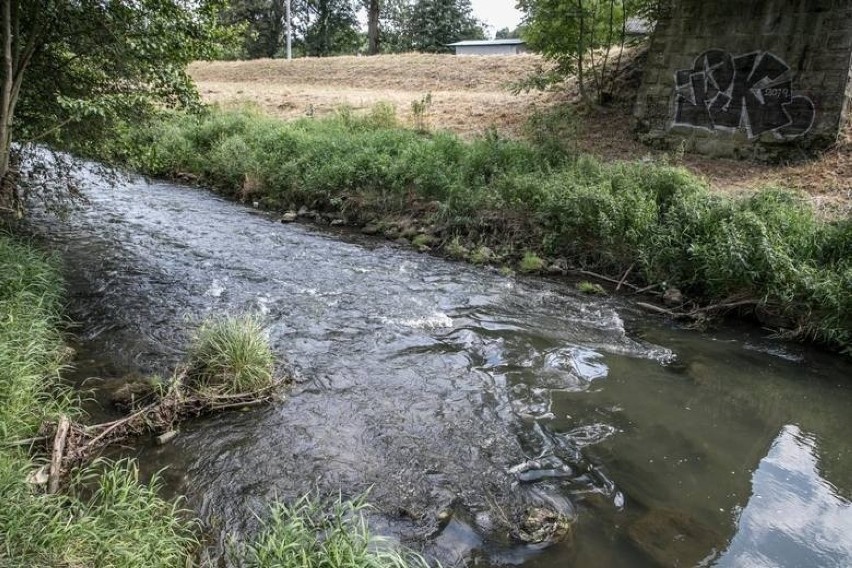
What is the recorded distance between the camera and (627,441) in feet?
19.9

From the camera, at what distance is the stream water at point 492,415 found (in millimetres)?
4871

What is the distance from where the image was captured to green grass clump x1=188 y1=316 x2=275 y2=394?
20.7ft

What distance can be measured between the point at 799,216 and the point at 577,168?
14.3ft

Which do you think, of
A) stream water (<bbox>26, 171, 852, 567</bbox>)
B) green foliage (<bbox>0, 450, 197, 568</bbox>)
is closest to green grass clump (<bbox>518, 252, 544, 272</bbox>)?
stream water (<bbox>26, 171, 852, 567</bbox>)

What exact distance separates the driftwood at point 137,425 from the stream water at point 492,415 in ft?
0.65

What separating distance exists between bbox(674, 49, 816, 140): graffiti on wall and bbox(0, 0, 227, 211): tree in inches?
458

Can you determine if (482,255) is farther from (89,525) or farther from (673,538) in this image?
(89,525)

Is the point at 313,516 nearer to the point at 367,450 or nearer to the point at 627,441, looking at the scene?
the point at 367,450

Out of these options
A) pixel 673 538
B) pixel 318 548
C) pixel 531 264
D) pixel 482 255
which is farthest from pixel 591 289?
pixel 318 548

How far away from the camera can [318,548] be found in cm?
420

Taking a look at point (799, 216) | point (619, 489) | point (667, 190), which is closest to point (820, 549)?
point (619, 489)

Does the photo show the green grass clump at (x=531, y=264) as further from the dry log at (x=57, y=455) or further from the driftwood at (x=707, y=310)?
the dry log at (x=57, y=455)

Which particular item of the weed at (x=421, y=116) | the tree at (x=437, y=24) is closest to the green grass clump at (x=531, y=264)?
the weed at (x=421, y=116)

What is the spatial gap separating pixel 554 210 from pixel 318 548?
8.79 m
